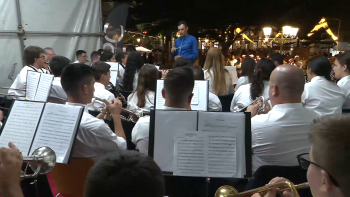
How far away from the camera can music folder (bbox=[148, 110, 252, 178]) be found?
2.52 meters

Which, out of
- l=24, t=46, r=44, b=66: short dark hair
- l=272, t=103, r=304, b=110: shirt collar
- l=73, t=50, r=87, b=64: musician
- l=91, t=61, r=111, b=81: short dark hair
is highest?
l=73, t=50, r=87, b=64: musician

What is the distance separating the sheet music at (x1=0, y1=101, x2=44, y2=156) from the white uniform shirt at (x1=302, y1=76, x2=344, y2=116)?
373 cm

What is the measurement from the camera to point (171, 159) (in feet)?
8.48

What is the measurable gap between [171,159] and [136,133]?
495 millimetres

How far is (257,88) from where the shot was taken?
4914mm

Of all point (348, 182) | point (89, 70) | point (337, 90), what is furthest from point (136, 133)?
point (337, 90)

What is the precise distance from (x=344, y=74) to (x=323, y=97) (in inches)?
38.6

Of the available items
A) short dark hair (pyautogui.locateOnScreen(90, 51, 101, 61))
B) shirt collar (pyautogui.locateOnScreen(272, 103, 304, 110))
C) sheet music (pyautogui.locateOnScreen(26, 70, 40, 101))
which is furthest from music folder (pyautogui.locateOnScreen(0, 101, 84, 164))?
short dark hair (pyautogui.locateOnScreen(90, 51, 101, 61))

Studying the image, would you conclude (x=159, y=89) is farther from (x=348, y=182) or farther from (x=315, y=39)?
(x=315, y=39)

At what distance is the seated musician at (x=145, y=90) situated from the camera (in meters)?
4.82

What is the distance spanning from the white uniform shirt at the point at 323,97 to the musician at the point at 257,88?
0.63m

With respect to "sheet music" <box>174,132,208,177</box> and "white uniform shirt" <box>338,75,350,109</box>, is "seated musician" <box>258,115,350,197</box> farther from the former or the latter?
"white uniform shirt" <box>338,75,350,109</box>

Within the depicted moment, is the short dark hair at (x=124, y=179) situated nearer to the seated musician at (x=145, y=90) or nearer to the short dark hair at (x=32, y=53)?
the seated musician at (x=145, y=90)

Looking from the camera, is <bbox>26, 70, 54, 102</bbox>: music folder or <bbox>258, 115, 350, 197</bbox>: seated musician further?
<bbox>26, 70, 54, 102</bbox>: music folder
